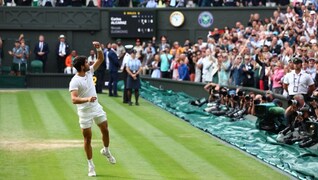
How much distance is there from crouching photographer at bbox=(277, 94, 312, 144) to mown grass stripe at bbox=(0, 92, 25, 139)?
21.3ft

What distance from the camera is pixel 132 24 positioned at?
43656 mm

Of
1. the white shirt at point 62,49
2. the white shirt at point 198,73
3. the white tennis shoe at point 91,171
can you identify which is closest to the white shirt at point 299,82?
the white tennis shoe at point 91,171

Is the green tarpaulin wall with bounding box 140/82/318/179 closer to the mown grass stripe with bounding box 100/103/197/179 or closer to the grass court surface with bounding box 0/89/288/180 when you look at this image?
the grass court surface with bounding box 0/89/288/180

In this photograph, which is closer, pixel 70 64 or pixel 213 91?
pixel 213 91

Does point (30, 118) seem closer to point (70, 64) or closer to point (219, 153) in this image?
point (219, 153)

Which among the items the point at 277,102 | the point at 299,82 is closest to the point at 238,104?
the point at 277,102

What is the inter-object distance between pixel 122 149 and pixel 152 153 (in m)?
0.90

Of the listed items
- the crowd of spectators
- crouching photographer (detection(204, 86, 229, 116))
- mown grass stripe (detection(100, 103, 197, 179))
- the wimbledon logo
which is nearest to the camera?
mown grass stripe (detection(100, 103, 197, 179))

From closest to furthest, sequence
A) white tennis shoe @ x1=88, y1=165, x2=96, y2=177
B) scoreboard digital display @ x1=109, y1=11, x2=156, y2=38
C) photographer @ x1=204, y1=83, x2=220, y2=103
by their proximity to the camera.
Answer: white tennis shoe @ x1=88, y1=165, x2=96, y2=177 → photographer @ x1=204, y1=83, x2=220, y2=103 → scoreboard digital display @ x1=109, y1=11, x2=156, y2=38

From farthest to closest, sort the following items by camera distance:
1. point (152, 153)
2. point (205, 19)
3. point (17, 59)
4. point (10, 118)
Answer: point (205, 19), point (17, 59), point (10, 118), point (152, 153)

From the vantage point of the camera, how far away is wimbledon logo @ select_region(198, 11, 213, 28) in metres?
42.7

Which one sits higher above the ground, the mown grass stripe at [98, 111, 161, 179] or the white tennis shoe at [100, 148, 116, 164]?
the white tennis shoe at [100, 148, 116, 164]

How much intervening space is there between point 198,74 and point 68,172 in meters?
19.1

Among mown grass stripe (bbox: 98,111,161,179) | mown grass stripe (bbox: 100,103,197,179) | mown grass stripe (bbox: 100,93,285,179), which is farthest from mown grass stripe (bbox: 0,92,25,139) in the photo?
mown grass stripe (bbox: 100,93,285,179)
